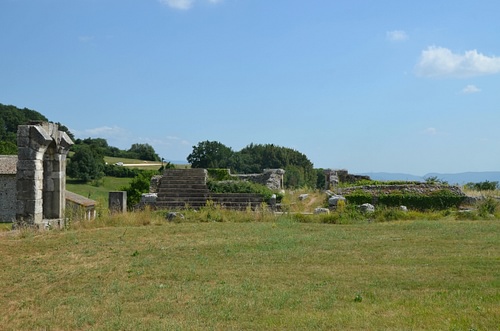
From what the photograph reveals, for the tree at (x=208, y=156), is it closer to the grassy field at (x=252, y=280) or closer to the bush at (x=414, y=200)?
the bush at (x=414, y=200)

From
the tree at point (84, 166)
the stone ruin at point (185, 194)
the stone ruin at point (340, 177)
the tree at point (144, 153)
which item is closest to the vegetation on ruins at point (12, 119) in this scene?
the tree at point (84, 166)

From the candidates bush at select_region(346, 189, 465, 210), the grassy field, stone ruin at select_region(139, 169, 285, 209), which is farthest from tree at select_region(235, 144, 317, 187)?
the grassy field

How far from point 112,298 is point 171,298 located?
858 mm

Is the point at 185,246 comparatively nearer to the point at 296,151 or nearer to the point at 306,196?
the point at 306,196

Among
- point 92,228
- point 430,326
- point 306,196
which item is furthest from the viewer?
point 306,196

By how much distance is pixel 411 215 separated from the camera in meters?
17.2

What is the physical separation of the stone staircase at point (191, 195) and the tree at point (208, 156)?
1997 cm

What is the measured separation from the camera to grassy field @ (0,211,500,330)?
6.13 metres

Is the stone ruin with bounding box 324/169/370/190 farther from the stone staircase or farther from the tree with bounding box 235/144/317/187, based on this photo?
the tree with bounding box 235/144/317/187

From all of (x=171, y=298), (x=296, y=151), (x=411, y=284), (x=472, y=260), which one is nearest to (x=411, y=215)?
(x=472, y=260)

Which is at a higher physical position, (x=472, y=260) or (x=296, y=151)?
(x=296, y=151)

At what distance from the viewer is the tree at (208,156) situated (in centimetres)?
4700

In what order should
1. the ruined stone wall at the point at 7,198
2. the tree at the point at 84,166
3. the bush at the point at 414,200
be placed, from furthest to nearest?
the tree at the point at 84,166, the ruined stone wall at the point at 7,198, the bush at the point at 414,200

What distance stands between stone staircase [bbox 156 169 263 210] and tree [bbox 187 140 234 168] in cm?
1997
